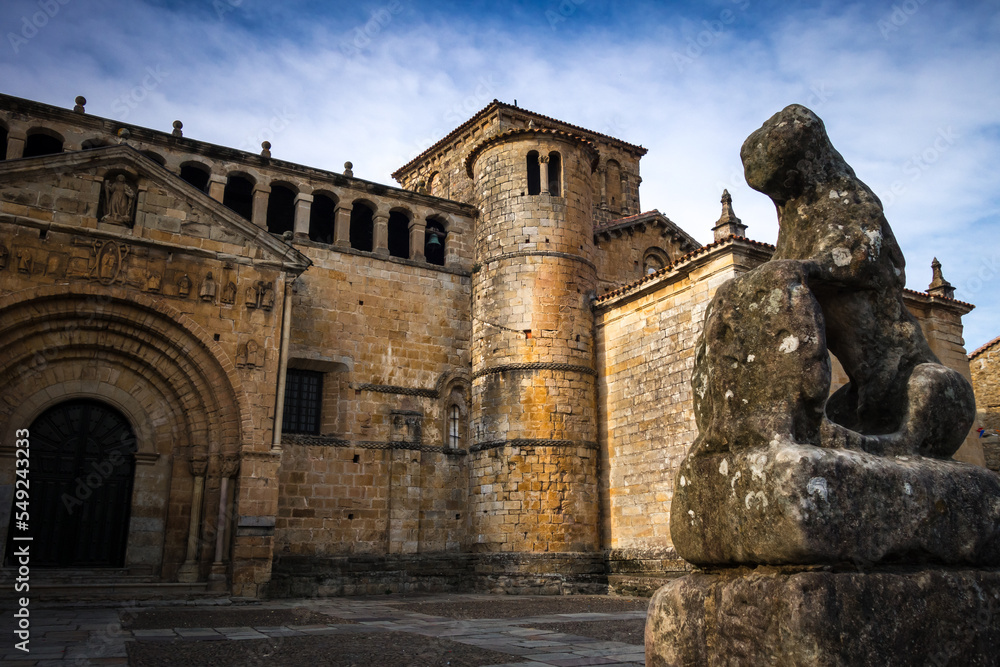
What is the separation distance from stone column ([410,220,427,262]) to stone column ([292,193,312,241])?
2656mm

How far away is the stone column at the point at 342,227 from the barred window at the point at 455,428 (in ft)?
16.0

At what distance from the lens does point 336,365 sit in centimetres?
1744

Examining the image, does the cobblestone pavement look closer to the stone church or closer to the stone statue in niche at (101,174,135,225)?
the stone church

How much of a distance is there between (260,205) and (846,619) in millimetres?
17048

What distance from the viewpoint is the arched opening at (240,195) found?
1858 centimetres

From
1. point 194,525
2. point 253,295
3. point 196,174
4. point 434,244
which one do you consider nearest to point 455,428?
point 434,244

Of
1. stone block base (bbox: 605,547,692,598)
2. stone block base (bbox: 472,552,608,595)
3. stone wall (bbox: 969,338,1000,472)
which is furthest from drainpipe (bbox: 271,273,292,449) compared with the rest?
stone wall (bbox: 969,338,1000,472)

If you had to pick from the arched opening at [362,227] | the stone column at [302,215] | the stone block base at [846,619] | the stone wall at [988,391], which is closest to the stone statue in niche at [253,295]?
the stone column at [302,215]

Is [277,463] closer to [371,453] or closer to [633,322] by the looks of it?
[371,453]

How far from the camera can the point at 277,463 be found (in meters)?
13.9

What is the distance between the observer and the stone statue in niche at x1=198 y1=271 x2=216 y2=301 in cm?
1413

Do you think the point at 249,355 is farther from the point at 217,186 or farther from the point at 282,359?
the point at 217,186

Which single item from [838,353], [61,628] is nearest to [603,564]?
[61,628]

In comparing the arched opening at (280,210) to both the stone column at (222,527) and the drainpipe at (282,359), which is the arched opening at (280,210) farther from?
the stone column at (222,527)
